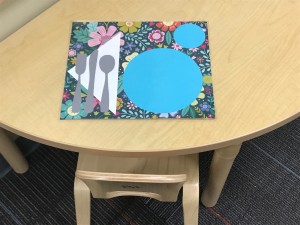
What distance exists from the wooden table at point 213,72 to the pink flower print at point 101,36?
0.04 metres

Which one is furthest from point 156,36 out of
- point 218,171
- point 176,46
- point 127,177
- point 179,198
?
point 179,198

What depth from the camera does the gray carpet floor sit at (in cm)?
144

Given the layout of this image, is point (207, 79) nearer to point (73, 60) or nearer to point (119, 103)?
point (119, 103)

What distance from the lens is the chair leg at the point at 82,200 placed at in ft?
3.25

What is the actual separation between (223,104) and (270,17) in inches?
11.7

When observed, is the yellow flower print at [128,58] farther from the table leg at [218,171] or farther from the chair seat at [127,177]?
the table leg at [218,171]

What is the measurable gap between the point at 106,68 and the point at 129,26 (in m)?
0.14

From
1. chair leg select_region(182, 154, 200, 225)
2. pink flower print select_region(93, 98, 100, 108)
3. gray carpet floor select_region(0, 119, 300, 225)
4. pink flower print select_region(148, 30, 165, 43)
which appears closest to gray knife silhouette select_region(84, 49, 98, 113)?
pink flower print select_region(93, 98, 100, 108)

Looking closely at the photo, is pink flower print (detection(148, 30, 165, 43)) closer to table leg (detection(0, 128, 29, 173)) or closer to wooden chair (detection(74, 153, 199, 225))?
wooden chair (detection(74, 153, 199, 225))

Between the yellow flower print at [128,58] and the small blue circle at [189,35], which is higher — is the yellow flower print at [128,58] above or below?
below

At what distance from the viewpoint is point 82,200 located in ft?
3.38

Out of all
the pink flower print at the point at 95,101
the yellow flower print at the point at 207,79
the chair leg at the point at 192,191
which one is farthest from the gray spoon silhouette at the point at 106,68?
the chair leg at the point at 192,191

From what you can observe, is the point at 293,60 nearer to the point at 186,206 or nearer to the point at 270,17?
the point at 270,17

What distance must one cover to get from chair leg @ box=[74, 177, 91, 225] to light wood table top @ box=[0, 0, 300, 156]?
24cm
